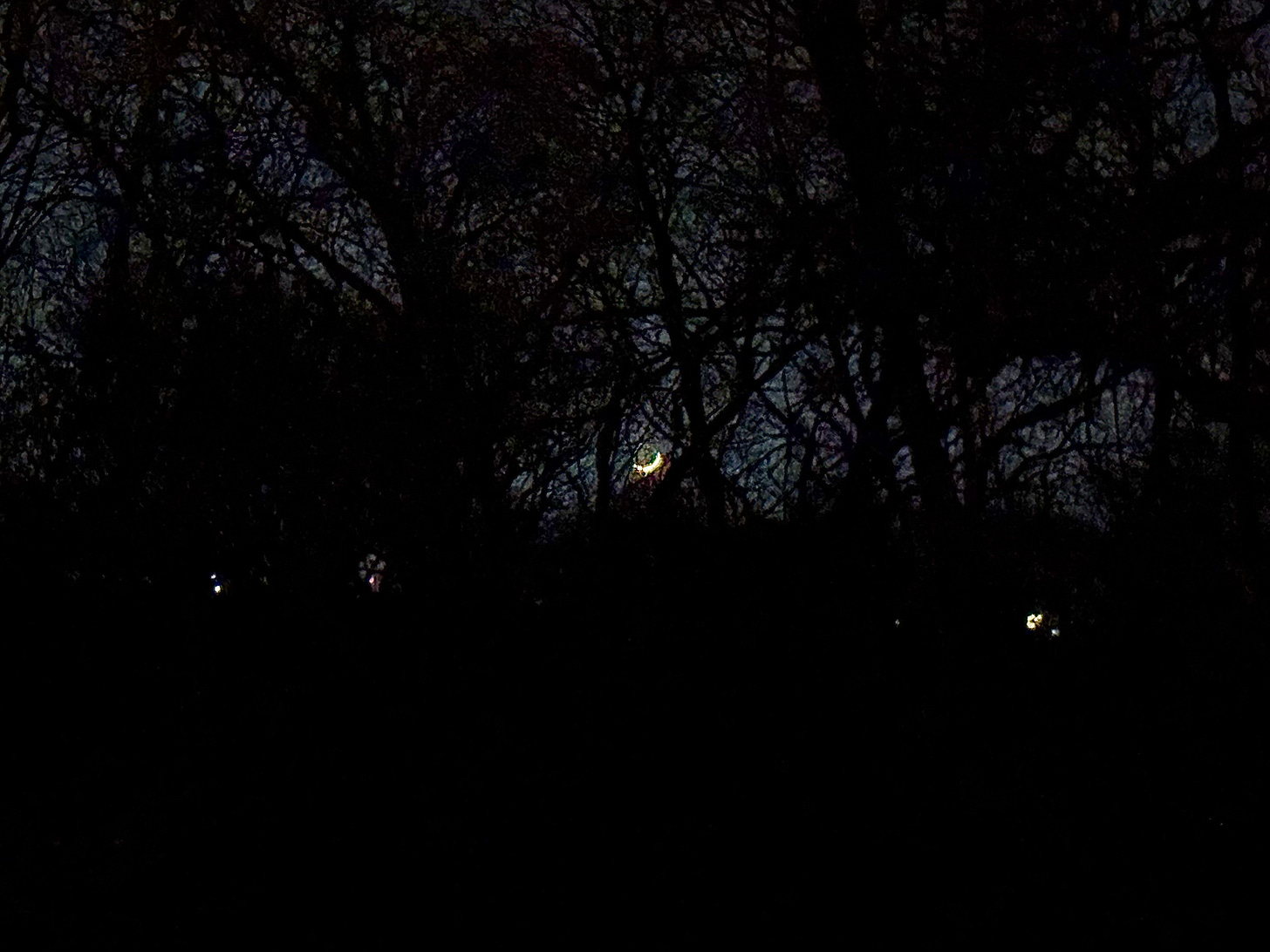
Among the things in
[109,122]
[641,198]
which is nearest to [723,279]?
[641,198]

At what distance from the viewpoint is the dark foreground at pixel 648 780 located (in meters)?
5.22

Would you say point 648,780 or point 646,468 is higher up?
point 646,468

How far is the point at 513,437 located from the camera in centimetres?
783

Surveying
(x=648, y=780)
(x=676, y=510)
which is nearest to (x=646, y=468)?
(x=676, y=510)

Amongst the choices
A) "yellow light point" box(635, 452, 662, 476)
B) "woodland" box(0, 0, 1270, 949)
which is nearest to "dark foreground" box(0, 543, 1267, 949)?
"woodland" box(0, 0, 1270, 949)

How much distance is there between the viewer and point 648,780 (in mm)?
6293

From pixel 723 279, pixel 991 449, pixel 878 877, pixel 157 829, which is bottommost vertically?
pixel 878 877

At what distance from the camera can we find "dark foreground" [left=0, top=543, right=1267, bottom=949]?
206 inches

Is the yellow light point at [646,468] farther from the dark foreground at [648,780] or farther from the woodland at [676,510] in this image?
the dark foreground at [648,780]

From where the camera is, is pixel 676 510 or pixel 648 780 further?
pixel 676 510

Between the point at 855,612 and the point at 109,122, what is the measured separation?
7267mm

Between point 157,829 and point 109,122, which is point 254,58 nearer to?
point 109,122

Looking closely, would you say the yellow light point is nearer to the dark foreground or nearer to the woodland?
the woodland

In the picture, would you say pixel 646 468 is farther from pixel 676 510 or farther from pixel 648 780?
pixel 648 780
